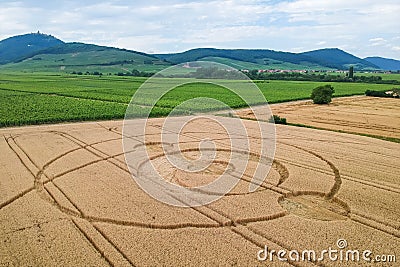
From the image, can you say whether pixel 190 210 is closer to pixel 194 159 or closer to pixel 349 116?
pixel 194 159

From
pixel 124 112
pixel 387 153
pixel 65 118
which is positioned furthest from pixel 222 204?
pixel 124 112

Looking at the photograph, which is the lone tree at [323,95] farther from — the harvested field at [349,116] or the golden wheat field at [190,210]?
the golden wheat field at [190,210]

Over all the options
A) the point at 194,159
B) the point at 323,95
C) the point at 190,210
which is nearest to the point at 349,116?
the point at 323,95

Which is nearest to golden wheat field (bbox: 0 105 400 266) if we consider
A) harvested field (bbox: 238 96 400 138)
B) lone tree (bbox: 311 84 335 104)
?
harvested field (bbox: 238 96 400 138)

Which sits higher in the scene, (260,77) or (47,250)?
(260,77)

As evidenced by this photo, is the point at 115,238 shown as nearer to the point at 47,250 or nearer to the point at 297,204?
the point at 47,250
